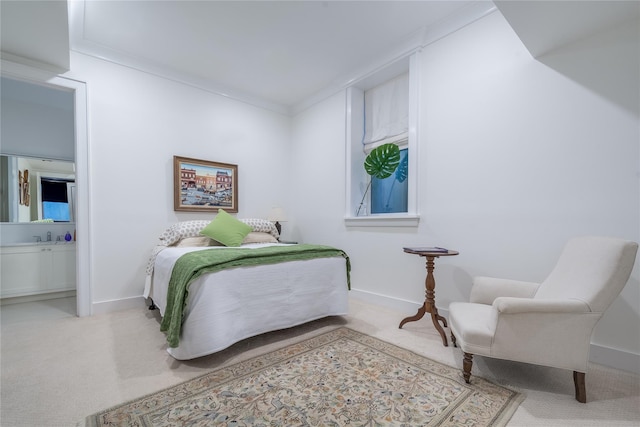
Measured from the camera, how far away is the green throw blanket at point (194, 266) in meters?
1.89

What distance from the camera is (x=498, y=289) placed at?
6.72 feet

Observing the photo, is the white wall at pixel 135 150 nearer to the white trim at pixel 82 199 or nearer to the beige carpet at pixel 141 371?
the white trim at pixel 82 199

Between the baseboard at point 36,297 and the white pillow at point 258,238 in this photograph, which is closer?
the baseboard at point 36,297

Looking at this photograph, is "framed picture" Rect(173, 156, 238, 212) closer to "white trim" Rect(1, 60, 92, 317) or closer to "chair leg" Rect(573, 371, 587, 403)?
"white trim" Rect(1, 60, 92, 317)

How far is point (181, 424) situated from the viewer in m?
1.35

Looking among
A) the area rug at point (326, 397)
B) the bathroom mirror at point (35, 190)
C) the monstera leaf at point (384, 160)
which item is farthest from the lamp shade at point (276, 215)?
the bathroom mirror at point (35, 190)

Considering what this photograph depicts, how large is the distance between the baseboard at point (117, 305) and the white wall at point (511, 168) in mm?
2676

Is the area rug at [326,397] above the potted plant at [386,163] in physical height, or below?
below

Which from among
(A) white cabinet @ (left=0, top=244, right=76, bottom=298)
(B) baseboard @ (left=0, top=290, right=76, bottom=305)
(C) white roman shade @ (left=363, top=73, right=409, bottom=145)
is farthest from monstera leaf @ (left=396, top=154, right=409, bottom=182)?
(B) baseboard @ (left=0, top=290, right=76, bottom=305)

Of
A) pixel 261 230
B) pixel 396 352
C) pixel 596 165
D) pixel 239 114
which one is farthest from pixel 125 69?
pixel 596 165

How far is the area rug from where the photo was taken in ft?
4.55

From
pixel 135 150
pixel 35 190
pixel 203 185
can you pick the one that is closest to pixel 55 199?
pixel 35 190

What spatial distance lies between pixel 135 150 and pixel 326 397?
10.6ft

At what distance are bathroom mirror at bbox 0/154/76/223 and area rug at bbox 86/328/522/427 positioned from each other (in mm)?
3587
